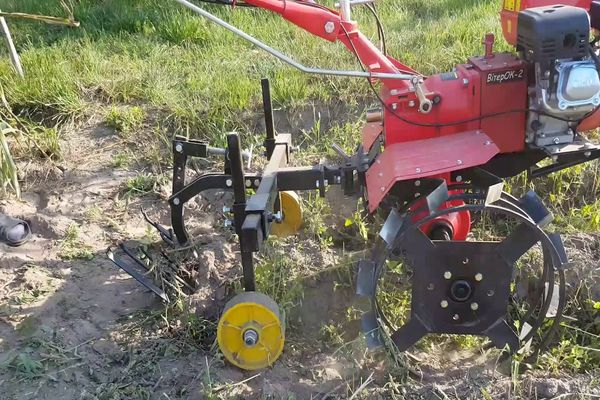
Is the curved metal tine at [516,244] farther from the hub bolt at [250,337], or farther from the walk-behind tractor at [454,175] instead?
the hub bolt at [250,337]

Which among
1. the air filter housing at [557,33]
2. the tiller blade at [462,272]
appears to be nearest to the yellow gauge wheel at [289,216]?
the tiller blade at [462,272]

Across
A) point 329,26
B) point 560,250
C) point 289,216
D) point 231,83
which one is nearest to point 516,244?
point 560,250

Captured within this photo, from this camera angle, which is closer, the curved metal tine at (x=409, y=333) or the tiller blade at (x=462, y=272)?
the tiller blade at (x=462, y=272)

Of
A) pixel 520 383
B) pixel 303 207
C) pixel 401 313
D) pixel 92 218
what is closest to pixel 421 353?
pixel 401 313

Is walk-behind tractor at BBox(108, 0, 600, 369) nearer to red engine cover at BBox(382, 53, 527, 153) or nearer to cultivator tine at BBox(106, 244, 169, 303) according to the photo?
red engine cover at BBox(382, 53, 527, 153)

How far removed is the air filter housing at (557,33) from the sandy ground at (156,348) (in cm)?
114

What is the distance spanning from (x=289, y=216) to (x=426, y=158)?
1.09 metres

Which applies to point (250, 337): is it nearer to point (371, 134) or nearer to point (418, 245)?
point (418, 245)

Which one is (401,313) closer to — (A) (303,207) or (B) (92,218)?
(A) (303,207)

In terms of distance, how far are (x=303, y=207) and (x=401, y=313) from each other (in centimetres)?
83

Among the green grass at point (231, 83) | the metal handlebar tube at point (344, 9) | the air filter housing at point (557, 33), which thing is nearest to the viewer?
the air filter housing at point (557, 33)

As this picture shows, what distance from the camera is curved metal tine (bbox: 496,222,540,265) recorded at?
244 cm

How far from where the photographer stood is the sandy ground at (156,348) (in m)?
2.53

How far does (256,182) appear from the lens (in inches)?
113
